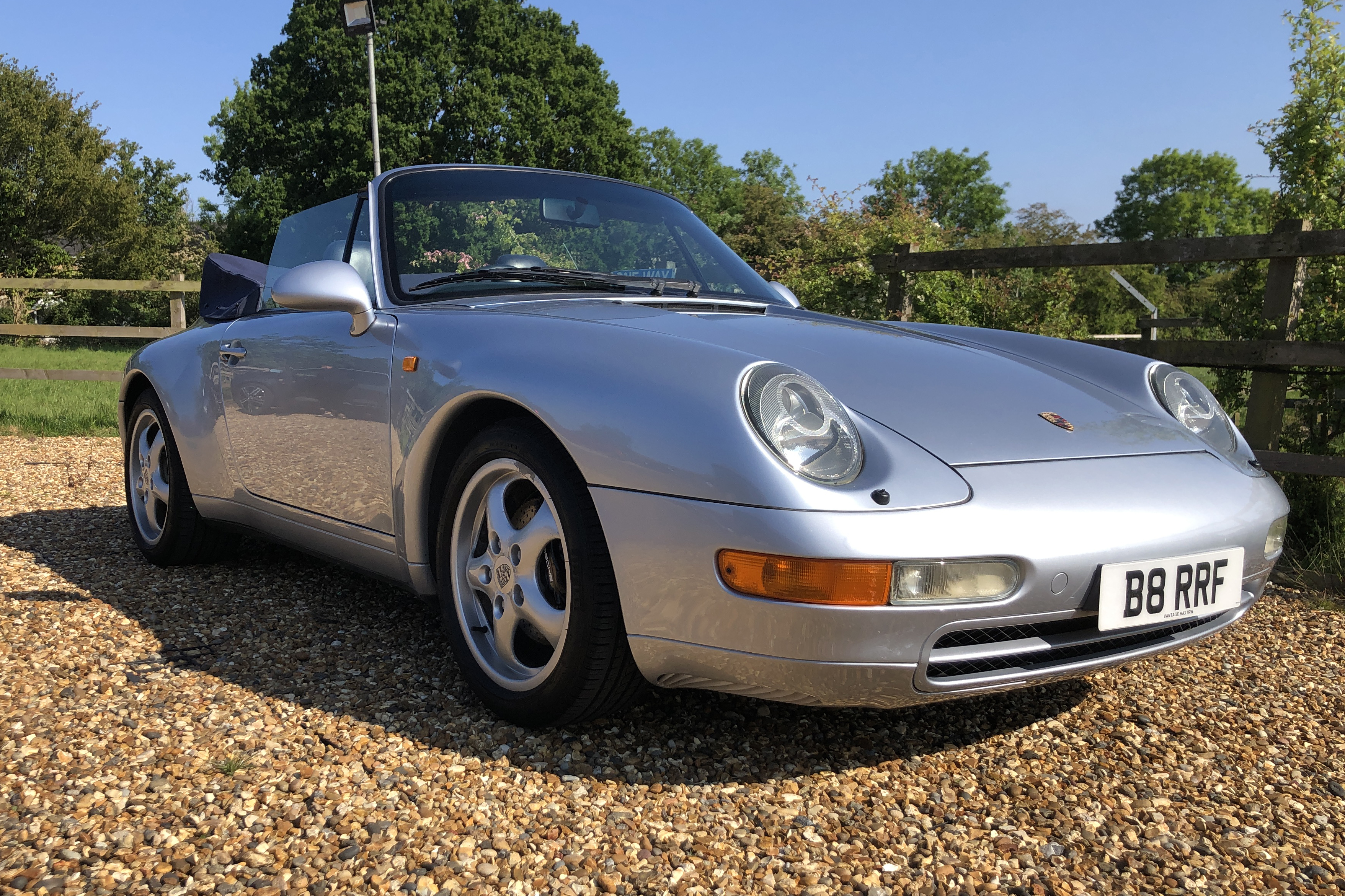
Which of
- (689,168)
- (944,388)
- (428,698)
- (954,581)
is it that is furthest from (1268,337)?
(689,168)

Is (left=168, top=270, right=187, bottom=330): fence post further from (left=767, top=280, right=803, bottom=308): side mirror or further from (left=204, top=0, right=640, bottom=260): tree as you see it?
(left=204, top=0, right=640, bottom=260): tree

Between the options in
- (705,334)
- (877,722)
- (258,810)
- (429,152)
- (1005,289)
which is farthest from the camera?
(429,152)

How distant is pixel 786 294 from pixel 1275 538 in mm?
1641

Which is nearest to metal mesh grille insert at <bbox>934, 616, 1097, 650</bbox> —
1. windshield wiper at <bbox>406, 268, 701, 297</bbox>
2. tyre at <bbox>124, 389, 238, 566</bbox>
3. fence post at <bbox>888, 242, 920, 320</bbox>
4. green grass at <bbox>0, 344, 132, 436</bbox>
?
windshield wiper at <bbox>406, 268, 701, 297</bbox>

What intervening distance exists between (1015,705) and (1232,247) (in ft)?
9.40

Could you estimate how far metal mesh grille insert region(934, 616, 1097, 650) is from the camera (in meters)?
1.86

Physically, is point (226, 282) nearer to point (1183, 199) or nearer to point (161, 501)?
point (161, 501)

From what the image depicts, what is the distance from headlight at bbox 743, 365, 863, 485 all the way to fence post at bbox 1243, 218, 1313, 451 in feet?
10.8

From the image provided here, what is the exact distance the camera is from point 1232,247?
437cm

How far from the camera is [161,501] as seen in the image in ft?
13.0

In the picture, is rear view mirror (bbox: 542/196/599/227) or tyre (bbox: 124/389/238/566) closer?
rear view mirror (bbox: 542/196/599/227)

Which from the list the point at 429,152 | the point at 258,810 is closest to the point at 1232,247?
the point at 258,810

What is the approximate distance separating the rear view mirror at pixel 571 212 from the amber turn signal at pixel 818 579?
5.48 ft

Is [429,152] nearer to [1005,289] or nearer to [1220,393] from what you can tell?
[1005,289]
